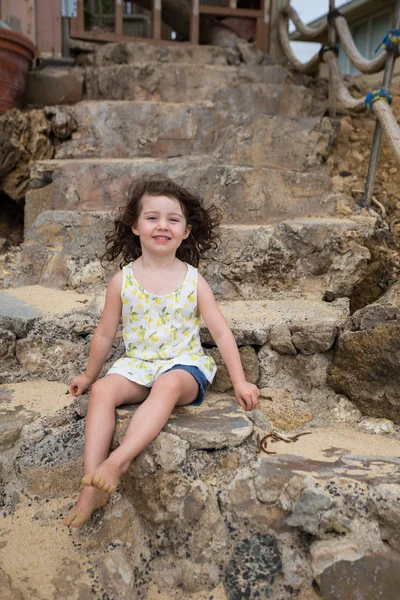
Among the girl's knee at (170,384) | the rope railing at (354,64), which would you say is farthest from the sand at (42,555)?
the rope railing at (354,64)

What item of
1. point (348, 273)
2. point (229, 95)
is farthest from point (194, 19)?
point (348, 273)

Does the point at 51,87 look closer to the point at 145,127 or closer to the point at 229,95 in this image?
the point at 145,127

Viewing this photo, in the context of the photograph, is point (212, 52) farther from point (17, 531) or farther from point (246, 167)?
point (17, 531)

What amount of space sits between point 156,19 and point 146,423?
170 inches

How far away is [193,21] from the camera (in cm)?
495

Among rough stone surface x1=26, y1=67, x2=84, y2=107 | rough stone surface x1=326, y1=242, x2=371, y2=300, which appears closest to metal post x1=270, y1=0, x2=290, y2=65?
rough stone surface x1=26, y1=67, x2=84, y2=107

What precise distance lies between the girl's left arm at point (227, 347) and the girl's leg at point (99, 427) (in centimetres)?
31

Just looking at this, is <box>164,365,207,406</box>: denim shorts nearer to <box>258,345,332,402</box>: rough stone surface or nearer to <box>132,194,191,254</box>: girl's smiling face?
<box>258,345,332,402</box>: rough stone surface

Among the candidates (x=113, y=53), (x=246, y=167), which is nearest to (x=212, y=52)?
(x=113, y=53)

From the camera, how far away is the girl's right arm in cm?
201

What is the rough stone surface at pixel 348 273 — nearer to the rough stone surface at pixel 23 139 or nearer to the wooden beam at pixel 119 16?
the rough stone surface at pixel 23 139

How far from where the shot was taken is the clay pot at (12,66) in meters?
3.89

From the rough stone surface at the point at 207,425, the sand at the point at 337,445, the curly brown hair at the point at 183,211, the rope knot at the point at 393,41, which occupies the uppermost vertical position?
the rope knot at the point at 393,41

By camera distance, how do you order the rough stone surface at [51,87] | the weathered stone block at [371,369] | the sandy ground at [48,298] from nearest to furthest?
the weathered stone block at [371,369] < the sandy ground at [48,298] < the rough stone surface at [51,87]
